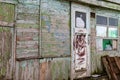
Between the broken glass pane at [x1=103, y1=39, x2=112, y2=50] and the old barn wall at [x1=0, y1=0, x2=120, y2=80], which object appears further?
the broken glass pane at [x1=103, y1=39, x2=112, y2=50]

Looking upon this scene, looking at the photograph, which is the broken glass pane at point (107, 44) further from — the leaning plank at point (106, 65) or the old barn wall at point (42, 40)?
the old barn wall at point (42, 40)

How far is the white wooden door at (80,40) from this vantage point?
27.9ft

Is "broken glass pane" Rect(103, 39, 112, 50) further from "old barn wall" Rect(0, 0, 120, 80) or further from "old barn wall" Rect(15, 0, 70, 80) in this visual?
"old barn wall" Rect(15, 0, 70, 80)

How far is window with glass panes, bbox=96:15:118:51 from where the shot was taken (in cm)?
997

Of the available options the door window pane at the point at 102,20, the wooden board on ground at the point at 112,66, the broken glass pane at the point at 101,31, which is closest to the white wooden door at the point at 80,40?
the broken glass pane at the point at 101,31

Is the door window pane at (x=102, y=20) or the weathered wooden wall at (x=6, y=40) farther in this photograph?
the door window pane at (x=102, y=20)

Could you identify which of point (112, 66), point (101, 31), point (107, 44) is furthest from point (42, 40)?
point (107, 44)

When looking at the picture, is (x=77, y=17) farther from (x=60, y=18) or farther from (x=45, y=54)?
(x=45, y=54)

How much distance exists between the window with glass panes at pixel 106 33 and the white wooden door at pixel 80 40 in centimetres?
91

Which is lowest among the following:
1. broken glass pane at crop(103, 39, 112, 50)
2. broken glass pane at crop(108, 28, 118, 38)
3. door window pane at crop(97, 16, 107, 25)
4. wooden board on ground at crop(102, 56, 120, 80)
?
wooden board on ground at crop(102, 56, 120, 80)

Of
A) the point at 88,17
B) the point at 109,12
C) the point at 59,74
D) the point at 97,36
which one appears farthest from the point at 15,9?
the point at 109,12

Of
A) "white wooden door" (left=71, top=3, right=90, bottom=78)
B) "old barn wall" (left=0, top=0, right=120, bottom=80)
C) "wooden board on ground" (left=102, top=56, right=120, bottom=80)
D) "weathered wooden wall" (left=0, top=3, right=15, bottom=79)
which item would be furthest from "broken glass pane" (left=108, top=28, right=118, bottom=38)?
"weathered wooden wall" (left=0, top=3, right=15, bottom=79)

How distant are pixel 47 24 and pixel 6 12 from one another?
1648mm

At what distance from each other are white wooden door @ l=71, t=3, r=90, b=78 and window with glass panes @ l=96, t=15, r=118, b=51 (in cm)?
91
